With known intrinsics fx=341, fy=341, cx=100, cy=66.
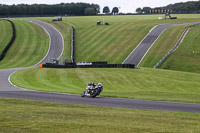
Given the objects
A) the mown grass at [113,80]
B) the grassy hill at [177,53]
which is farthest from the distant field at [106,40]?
the mown grass at [113,80]

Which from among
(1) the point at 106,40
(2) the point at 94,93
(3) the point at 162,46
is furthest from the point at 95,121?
(1) the point at 106,40

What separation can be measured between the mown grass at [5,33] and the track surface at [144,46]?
33.3 meters

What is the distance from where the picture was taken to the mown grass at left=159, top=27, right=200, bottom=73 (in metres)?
65.8

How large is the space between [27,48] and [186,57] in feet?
135

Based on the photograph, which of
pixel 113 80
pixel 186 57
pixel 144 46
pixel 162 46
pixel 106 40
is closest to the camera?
pixel 113 80

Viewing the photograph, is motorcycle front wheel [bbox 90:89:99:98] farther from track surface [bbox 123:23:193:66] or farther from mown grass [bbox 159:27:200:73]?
track surface [bbox 123:23:193:66]

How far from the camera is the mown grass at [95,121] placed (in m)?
15.8

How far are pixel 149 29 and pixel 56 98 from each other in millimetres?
74573

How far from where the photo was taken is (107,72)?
173 ft

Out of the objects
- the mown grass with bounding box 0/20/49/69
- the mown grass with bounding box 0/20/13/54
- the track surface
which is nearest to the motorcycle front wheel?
the track surface

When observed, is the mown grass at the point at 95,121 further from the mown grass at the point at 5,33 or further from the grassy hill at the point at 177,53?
the mown grass at the point at 5,33

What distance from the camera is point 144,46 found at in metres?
83.5

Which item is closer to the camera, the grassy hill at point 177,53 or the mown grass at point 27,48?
the grassy hill at point 177,53

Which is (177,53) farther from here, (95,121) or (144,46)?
(95,121)
